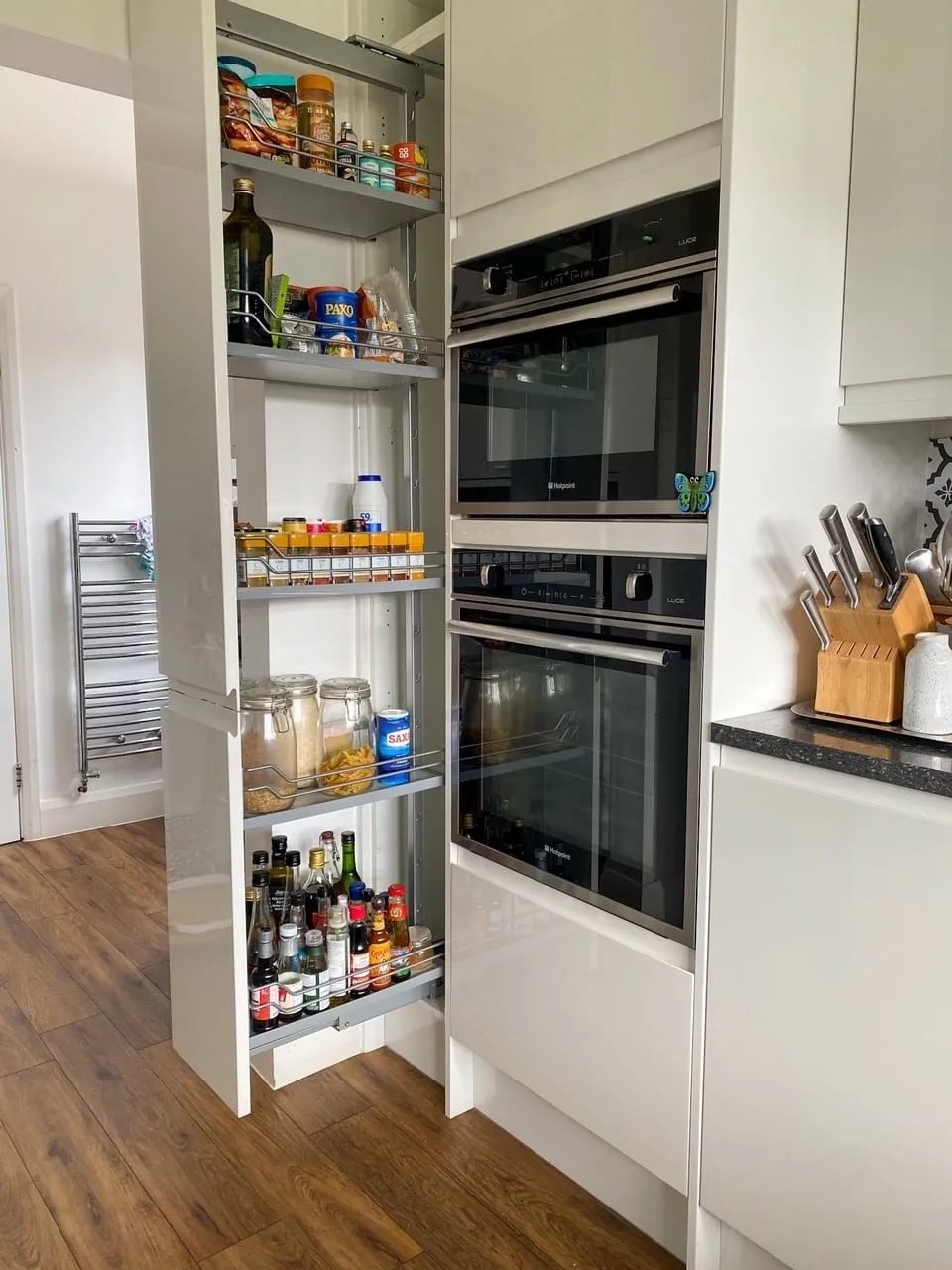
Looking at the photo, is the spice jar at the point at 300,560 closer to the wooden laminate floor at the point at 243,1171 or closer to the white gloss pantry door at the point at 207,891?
the white gloss pantry door at the point at 207,891

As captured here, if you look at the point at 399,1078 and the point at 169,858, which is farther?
the point at 399,1078

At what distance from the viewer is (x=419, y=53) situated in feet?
6.43

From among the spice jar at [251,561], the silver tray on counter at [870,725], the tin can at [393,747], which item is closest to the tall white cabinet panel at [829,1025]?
the silver tray on counter at [870,725]

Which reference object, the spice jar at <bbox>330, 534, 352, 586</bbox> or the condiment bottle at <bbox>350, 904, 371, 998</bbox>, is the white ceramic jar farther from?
the condiment bottle at <bbox>350, 904, 371, 998</bbox>

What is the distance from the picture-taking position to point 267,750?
6.11 feet

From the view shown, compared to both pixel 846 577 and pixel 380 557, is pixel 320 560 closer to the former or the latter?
pixel 380 557

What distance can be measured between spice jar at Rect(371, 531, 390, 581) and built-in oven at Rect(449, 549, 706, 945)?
0.51 feet

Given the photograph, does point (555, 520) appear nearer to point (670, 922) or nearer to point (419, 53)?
point (670, 922)

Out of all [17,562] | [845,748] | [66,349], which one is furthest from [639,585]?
[66,349]

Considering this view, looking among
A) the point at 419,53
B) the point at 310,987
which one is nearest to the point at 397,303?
the point at 419,53

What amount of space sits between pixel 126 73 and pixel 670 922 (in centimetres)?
187

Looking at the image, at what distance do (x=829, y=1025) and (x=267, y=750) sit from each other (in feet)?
3.54

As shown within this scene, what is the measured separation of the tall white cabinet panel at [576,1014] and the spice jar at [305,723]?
358 millimetres

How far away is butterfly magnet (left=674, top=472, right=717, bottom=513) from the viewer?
4.55ft
